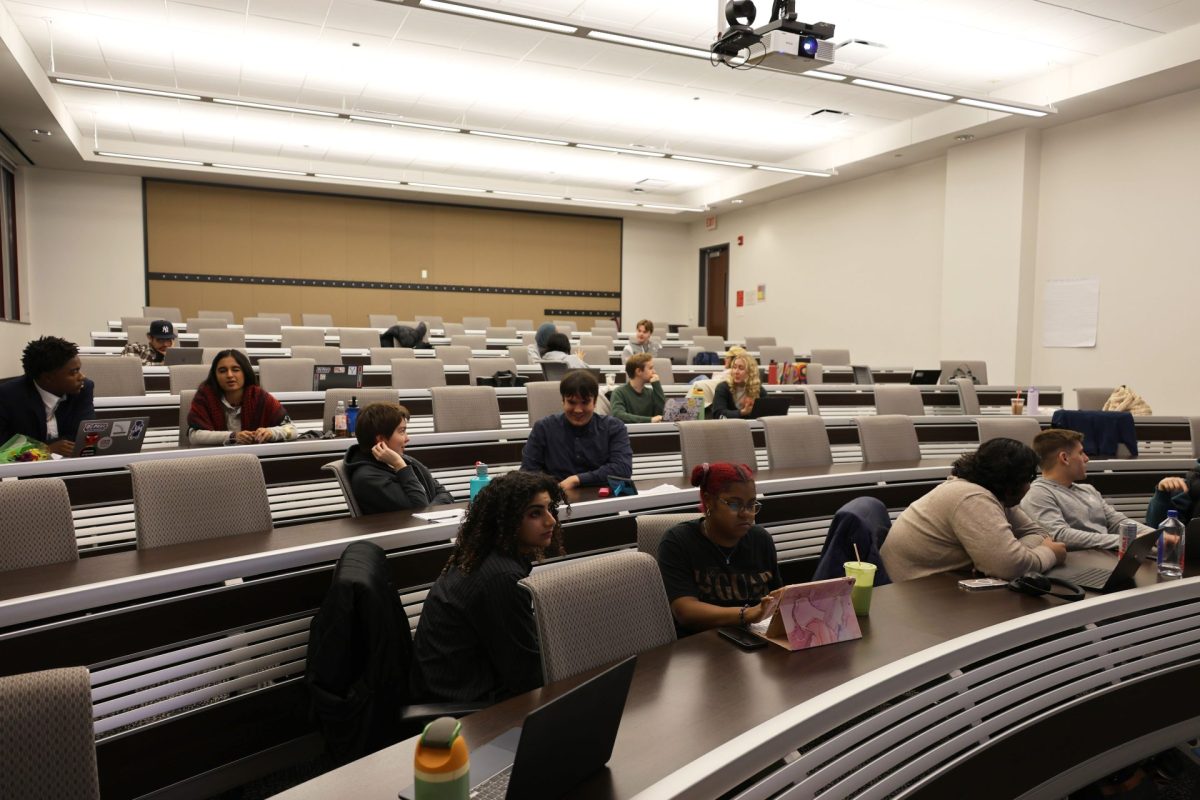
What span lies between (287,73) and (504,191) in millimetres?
6284

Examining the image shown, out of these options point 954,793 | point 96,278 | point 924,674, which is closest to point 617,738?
point 924,674

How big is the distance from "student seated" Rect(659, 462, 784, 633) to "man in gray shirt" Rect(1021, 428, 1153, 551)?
5.42 ft

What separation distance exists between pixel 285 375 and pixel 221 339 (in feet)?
10.4

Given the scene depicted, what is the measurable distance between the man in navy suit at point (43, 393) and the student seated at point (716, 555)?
338 centimetres

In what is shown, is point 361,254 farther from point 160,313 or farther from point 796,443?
point 796,443

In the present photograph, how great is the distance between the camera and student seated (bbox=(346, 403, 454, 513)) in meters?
3.21

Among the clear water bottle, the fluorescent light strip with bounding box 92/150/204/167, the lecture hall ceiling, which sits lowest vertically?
the clear water bottle

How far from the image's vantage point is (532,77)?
888cm

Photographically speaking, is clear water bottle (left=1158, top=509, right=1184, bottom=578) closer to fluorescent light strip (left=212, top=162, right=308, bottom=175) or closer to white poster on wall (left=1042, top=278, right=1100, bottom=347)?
white poster on wall (left=1042, top=278, right=1100, bottom=347)

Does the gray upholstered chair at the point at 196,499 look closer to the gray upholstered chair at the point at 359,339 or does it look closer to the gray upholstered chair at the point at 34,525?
the gray upholstered chair at the point at 34,525

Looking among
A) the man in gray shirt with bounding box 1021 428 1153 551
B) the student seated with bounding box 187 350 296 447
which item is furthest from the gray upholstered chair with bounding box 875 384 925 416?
the student seated with bounding box 187 350 296 447

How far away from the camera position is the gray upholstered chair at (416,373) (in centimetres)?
655

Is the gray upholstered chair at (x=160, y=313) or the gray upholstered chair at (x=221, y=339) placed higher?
the gray upholstered chair at (x=160, y=313)

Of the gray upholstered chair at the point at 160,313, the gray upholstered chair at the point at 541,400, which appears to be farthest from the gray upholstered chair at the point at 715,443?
the gray upholstered chair at the point at 160,313
